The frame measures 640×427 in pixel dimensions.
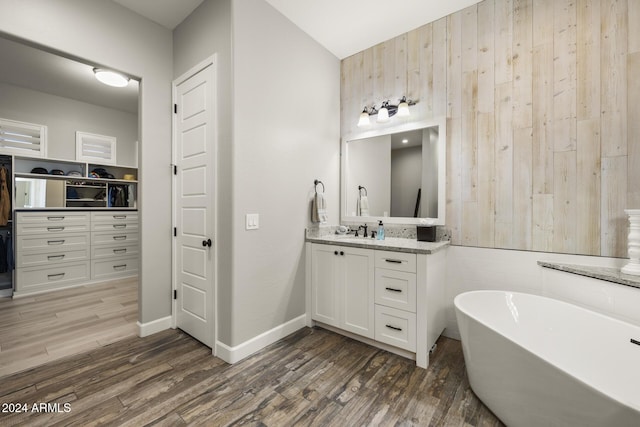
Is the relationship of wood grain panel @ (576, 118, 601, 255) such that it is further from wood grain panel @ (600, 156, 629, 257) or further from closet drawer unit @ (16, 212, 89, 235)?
closet drawer unit @ (16, 212, 89, 235)

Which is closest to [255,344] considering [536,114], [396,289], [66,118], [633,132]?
[396,289]

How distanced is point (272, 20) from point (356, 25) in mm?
840

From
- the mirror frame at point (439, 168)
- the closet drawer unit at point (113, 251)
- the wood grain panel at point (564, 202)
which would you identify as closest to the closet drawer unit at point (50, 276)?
the closet drawer unit at point (113, 251)

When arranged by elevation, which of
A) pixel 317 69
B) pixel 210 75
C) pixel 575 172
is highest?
pixel 317 69

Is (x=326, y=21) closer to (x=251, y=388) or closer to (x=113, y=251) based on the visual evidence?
(x=251, y=388)

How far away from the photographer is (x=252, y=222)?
218 centimetres

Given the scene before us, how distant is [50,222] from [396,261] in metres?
4.79

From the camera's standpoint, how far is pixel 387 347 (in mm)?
2230

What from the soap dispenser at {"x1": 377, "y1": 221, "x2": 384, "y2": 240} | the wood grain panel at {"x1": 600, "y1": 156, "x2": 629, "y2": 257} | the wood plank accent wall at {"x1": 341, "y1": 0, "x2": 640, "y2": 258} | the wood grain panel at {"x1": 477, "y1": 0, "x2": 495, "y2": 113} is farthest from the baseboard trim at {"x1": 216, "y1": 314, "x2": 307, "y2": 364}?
the wood grain panel at {"x1": 477, "y1": 0, "x2": 495, "y2": 113}

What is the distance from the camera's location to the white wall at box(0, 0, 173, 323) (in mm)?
2067

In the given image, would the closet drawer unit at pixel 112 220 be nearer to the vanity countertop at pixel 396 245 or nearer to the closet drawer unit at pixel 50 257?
the closet drawer unit at pixel 50 257

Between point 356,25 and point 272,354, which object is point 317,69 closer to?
point 356,25

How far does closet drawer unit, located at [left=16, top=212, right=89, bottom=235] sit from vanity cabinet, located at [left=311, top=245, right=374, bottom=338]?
388 centimetres

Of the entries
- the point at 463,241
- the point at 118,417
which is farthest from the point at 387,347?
the point at 118,417
